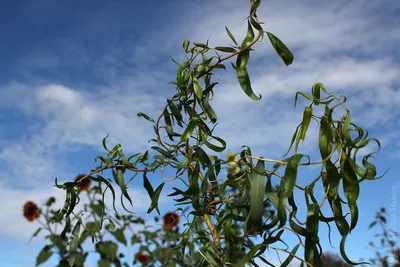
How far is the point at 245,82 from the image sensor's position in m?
1.17

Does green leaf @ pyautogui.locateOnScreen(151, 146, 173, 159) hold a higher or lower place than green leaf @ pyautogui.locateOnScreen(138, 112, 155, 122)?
lower

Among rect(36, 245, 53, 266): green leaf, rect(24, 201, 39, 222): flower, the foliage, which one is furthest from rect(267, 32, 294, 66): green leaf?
rect(24, 201, 39, 222): flower

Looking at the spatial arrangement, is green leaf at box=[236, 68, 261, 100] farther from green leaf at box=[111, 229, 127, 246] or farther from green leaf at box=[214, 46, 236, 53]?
green leaf at box=[111, 229, 127, 246]

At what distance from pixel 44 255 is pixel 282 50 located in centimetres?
218

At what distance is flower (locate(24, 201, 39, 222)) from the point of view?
330 centimetres

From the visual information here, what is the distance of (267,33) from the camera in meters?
1.15

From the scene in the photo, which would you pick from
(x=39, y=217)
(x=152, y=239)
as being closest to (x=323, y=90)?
(x=152, y=239)

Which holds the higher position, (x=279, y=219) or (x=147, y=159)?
(x=147, y=159)

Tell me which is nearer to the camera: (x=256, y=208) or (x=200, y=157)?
(x=256, y=208)

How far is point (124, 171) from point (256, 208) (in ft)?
A: 1.44

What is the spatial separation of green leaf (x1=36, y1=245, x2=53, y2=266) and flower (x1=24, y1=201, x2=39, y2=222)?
0.47 m

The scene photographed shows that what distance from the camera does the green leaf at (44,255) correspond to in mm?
2777

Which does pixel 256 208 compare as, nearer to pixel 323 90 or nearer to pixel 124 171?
pixel 323 90

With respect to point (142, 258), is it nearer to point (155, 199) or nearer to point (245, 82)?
point (155, 199)
